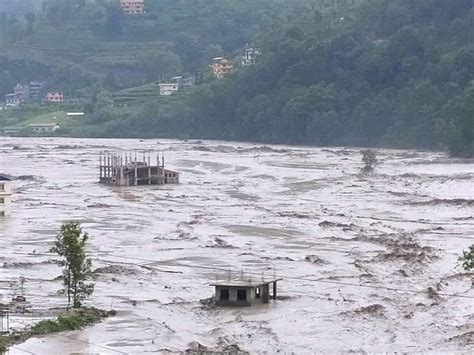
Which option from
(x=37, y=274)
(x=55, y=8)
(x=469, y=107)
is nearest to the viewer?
(x=37, y=274)

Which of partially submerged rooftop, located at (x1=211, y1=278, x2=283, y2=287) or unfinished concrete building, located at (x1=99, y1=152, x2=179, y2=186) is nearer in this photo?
partially submerged rooftop, located at (x1=211, y1=278, x2=283, y2=287)

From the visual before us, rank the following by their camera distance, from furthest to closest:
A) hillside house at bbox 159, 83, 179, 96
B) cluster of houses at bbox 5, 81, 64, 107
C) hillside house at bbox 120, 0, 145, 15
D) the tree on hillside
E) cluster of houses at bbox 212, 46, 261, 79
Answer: hillside house at bbox 120, 0, 145, 15
cluster of houses at bbox 5, 81, 64, 107
hillside house at bbox 159, 83, 179, 96
cluster of houses at bbox 212, 46, 261, 79
the tree on hillside

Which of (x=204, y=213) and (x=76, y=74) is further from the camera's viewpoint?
(x=76, y=74)

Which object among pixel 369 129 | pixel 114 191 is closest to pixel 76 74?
pixel 369 129

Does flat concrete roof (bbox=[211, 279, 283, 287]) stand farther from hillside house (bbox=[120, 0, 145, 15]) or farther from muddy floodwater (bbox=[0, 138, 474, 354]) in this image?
hillside house (bbox=[120, 0, 145, 15])

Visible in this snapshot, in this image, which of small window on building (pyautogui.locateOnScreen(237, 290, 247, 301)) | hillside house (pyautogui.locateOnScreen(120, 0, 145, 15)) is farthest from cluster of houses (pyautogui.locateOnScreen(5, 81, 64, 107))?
small window on building (pyautogui.locateOnScreen(237, 290, 247, 301))

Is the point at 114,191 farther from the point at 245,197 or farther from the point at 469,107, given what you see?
the point at 469,107

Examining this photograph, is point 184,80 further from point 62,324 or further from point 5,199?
point 62,324
